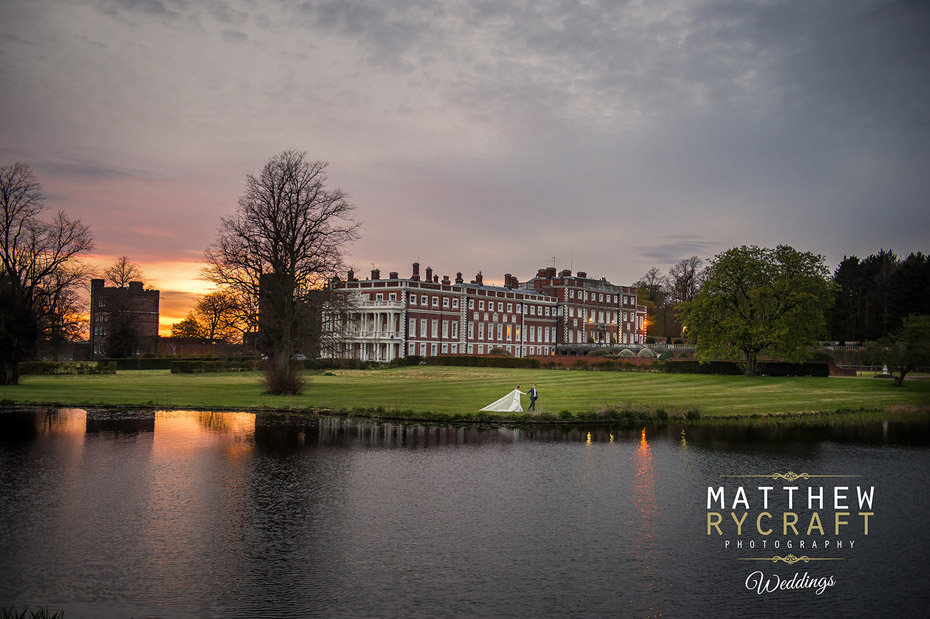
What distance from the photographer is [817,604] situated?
10312 millimetres

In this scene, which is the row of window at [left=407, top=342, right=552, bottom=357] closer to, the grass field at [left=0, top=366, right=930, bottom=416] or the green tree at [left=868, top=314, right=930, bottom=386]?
the grass field at [left=0, top=366, right=930, bottom=416]

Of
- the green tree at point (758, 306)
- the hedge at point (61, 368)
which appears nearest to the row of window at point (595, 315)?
the green tree at point (758, 306)

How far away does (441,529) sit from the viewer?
13.3m

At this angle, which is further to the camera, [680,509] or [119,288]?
[119,288]

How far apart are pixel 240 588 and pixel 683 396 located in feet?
112

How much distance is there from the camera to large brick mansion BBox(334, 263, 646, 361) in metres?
95.6

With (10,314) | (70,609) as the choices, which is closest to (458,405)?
(70,609)

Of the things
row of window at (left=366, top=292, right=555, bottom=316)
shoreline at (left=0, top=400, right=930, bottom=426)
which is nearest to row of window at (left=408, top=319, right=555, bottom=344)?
row of window at (left=366, top=292, right=555, bottom=316)

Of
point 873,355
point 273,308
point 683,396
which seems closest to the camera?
point 683,396

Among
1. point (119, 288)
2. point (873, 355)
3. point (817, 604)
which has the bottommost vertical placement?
point (817, 604)

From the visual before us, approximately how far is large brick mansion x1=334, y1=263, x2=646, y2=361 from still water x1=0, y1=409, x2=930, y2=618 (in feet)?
192

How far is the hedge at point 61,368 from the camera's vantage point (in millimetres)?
59219

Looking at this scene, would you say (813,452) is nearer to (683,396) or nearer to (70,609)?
(683,396)

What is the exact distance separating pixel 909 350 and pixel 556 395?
25.3 meters
